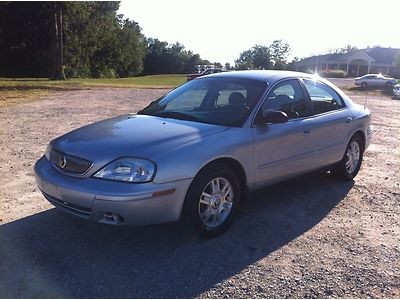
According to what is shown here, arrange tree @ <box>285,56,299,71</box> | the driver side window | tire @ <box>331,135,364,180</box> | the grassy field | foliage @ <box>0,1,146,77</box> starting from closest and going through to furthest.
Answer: the driver side window → tire @ <box>331,135,364,180</box> → the grassy field → foliage @ <box>0,1,146,77</box> → tree @ <box>285,56,299,71</box>

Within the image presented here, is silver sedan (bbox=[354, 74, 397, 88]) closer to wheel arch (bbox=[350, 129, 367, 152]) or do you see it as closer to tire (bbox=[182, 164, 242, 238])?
wheel arch (bbox=[350, 129, 367, 152])

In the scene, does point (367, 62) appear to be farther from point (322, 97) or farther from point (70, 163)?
point (70, 163)

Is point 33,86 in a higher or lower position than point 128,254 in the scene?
higher

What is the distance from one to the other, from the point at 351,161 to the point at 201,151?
314 cm

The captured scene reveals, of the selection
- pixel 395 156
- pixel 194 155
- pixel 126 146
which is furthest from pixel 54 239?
pixel 395 156

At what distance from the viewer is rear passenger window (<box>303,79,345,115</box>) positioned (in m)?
5.38

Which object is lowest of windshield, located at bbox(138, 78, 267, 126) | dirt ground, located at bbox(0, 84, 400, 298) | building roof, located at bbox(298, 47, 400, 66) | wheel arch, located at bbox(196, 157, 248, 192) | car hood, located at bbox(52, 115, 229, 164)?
dirt ground, located at bbox(0, 84, 400, 298)

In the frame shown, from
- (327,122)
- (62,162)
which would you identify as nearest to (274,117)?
(327,122)

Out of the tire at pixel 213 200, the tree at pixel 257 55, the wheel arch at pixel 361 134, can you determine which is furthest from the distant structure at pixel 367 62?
the tire at pixel 213 200

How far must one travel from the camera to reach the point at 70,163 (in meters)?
3.91

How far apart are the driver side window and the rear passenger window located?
Result: 0.69 ft

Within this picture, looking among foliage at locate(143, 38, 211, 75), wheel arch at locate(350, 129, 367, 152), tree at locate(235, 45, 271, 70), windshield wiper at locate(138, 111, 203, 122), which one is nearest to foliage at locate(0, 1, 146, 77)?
wheel arch at locate(350, 129, 367, 152)

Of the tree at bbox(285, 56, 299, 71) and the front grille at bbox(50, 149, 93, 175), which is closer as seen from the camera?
the front grille at bbox(50, 149, 93, 175)

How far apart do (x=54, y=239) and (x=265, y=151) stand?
226 cm
